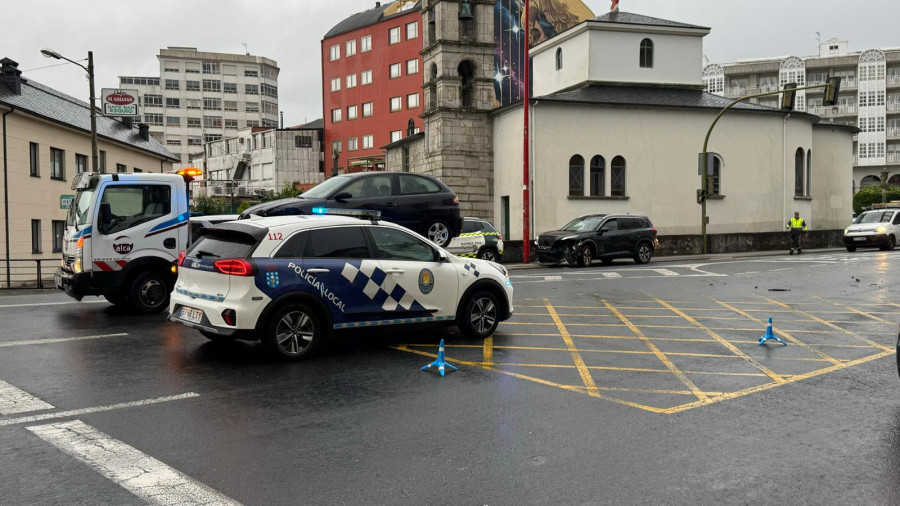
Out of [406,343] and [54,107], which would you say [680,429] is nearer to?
[406,343]

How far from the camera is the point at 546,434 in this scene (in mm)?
5648

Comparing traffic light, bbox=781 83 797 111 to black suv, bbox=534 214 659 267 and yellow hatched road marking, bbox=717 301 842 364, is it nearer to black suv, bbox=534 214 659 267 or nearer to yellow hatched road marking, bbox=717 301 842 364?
black suv, bbox=534 214 659 267

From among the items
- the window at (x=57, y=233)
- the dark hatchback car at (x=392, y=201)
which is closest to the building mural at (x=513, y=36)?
the window at (x=57, y=233)

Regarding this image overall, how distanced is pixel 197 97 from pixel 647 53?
3087 inches

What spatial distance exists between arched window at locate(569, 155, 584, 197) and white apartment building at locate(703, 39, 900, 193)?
59.7m

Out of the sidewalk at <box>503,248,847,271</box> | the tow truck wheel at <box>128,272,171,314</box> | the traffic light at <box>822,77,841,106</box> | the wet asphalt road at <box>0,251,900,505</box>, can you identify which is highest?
the traffic light at <box>822,77,841,106</box>

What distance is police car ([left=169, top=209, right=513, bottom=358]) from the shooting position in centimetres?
804

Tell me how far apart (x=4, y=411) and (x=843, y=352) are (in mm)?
9154

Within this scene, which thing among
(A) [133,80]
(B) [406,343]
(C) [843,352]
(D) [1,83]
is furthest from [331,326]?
(A) [133,80]

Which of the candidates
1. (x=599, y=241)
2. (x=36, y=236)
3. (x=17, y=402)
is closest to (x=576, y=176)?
(x=599, y=241)

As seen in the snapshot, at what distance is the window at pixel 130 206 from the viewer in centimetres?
1207

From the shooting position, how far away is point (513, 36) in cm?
7388

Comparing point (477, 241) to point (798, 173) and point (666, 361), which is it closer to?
point (666, 361)

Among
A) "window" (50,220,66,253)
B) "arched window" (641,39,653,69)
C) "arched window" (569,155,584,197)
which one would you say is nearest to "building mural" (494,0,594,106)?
"arched window" (641,39,653,69)
